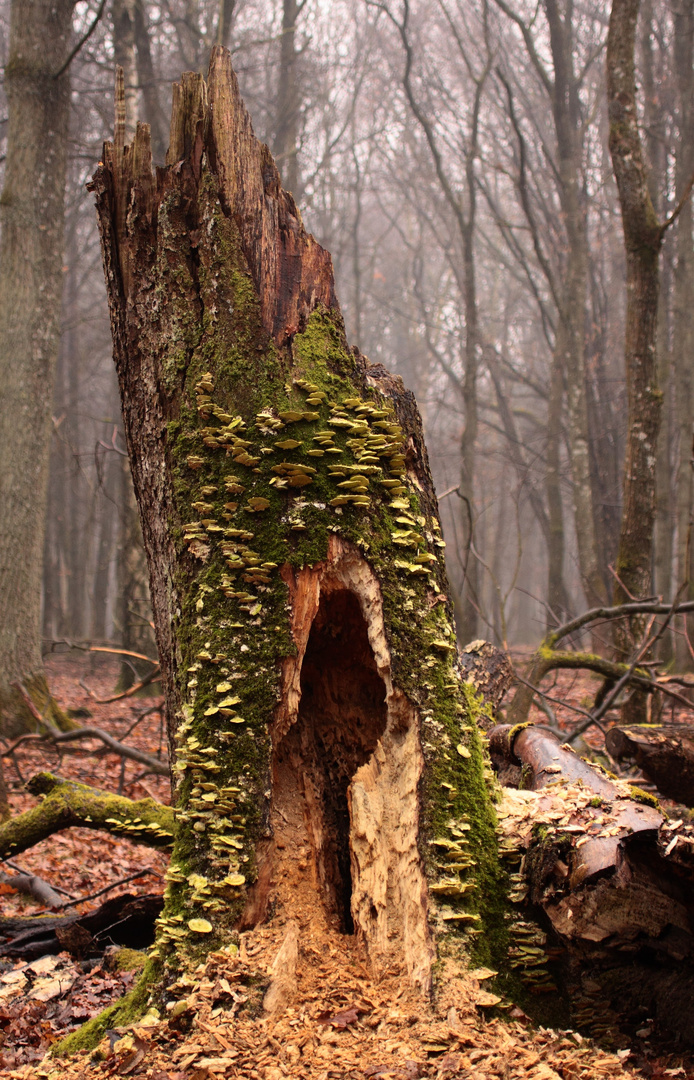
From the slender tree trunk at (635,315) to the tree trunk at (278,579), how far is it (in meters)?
4.76

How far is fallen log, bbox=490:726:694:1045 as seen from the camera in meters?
2.06

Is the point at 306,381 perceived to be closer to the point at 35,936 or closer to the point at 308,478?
the point at 308,478

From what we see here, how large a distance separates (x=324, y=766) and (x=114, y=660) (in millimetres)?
18153

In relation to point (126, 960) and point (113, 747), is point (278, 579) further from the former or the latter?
point (113, 747)

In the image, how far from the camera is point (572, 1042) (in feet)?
6.95

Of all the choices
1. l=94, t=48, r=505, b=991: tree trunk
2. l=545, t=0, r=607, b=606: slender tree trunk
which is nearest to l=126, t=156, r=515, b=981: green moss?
l=94, t=48, r=505, b=991: tree trunk

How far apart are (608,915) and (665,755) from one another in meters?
2.27

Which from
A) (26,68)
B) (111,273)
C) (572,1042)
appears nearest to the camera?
(572,1042)

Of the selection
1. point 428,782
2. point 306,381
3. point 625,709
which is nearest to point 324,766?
point 428,782

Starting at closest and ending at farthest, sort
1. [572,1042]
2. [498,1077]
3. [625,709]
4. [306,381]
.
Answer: [498,1077] < [572,1042] < [306,381] < [625,709]

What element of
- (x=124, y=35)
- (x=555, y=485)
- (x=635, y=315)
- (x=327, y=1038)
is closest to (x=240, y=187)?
(x=327, y=1038)

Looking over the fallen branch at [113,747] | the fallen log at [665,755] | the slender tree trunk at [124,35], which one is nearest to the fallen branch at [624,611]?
the fallen log at [665,755]

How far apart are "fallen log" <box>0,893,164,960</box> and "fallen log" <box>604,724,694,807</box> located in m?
2.71

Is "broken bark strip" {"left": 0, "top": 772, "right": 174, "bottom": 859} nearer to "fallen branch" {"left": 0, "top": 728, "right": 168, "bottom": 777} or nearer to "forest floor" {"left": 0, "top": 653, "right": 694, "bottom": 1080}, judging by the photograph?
"forest floor" {"left": 0, "top": 653, "right": 694, "bottom": 1080}
